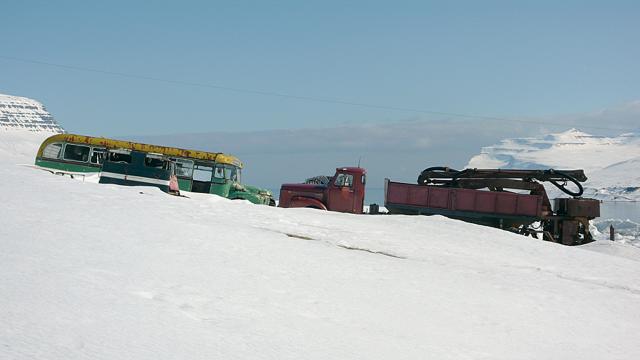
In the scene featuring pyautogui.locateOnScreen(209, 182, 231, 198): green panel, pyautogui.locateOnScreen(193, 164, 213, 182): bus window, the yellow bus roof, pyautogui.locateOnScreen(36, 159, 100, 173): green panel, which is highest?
the yellow bus roof

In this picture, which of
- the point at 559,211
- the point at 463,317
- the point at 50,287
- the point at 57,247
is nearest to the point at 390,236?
the point at 463,317

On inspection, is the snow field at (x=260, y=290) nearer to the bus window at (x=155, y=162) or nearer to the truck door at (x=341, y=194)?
the truck door at (x=341, y=194)

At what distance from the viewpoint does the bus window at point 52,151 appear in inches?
923

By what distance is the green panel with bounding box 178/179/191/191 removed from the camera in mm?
22984

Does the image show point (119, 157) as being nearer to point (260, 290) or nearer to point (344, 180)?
point (344, 180)

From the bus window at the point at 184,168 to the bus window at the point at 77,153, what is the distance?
364 centimetres

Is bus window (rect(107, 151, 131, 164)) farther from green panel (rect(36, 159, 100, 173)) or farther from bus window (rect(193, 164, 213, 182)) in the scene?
bus window (rect(193, 164, 213, 182))

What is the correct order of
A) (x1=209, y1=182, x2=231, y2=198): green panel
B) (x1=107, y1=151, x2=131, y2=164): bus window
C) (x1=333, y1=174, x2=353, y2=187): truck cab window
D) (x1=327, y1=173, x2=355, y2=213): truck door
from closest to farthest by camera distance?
(x1=327, y1=173, x2=355, y2=213): truck door → (x1=333, y1=174, x2=353, y2=187): truck cab window → (x1=107, y1=151, x2=131, y2=164): bus window → (x1=209, y1=182, x2=231, y2=198): green panel

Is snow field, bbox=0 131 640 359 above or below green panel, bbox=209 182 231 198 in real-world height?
below

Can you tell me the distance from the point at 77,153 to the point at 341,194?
11100 millimetres

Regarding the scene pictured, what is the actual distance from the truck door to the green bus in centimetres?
541

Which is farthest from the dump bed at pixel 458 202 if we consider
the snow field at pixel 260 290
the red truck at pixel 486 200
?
the snow field at pixel 260 290

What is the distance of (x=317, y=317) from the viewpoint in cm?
619

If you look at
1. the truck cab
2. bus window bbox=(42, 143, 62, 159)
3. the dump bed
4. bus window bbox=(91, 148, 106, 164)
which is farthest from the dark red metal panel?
bus window bbox=(42, 143, 62, 159)
